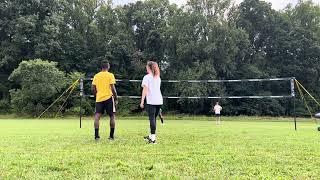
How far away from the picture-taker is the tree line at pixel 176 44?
5309 centimetres

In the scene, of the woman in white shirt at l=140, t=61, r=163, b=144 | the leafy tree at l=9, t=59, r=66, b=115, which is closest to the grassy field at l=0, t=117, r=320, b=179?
the woman in white shirt at l=140, t=61, r=163, b=144

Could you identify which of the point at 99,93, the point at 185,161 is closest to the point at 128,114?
the point at 99,93

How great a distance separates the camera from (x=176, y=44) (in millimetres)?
55906

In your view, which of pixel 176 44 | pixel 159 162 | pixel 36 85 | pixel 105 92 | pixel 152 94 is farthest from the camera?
pixel 176 44

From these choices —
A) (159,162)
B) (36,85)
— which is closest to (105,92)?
(159,162)

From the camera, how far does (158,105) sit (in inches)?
398

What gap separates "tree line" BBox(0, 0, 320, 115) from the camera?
174ft

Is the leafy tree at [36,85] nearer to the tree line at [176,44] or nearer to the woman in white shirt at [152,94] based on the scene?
the tree line at [176,44]

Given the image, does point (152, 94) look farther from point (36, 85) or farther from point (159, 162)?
point (36, 85)

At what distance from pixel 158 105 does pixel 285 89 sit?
2014 inches

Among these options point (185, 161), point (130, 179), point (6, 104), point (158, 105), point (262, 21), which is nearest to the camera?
point (130, 179)

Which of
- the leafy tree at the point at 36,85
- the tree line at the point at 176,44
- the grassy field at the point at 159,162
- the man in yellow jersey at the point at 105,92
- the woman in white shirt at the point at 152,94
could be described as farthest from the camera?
the tree line at the point at 176,44

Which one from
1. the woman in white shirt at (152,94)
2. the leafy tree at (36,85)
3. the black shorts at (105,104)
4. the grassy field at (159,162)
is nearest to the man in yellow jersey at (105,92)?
the black shorts at (105,104)

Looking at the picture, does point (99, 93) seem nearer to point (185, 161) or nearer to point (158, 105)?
point (158, 105)
